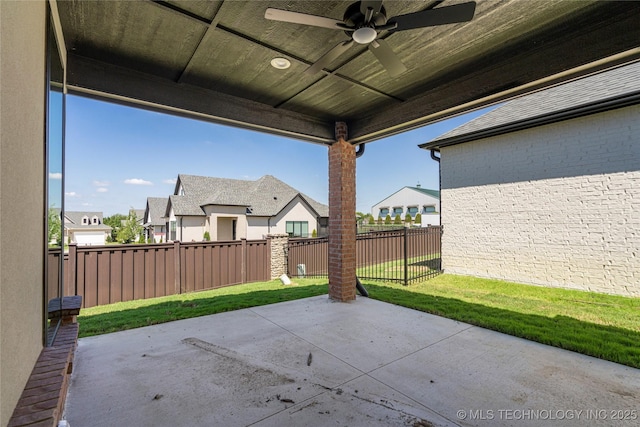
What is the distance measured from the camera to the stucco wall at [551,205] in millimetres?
5820

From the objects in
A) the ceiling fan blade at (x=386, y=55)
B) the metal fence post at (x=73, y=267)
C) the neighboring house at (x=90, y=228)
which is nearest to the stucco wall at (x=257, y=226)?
the neighboring house at (x=90, y=228)

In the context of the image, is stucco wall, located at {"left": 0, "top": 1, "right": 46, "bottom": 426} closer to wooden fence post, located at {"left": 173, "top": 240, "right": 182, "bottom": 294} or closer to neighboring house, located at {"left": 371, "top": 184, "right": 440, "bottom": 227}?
wooden fence post, located at {"left": 173, "top": 240, "right": 182, "bottom": 294}

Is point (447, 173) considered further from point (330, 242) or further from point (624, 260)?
point (330, 242)

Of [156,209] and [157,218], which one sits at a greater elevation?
[156,209]

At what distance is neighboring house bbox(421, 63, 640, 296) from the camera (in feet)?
19.1

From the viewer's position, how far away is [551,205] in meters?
6.79

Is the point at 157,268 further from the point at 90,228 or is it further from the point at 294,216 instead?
the point at 90,228

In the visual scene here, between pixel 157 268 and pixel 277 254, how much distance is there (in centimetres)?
342

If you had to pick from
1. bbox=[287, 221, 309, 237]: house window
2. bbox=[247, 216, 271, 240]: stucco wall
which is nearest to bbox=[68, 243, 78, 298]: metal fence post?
bbox=[247, 216, 271, 240]: stucco wall

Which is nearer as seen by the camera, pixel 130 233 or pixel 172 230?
pixel 172 230

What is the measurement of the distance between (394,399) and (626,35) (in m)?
3.67

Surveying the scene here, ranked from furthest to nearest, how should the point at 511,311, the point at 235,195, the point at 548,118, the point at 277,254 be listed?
the point at 235,195
the point at 277,254
the point at 548,118
the point at 511,311

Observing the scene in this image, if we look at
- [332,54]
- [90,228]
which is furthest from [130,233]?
[332,54]

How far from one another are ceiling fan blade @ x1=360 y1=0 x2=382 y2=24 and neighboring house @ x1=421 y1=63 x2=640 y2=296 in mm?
5940
